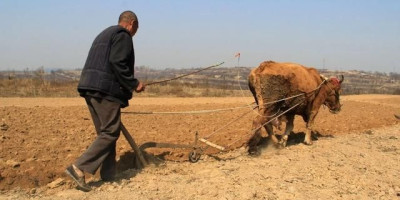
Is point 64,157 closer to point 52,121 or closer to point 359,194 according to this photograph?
point 52,121

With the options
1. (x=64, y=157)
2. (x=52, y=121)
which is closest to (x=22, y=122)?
(x=52, y=121)

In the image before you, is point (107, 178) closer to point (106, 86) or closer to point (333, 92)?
point (106, 86)

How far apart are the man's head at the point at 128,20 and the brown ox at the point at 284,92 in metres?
3.02

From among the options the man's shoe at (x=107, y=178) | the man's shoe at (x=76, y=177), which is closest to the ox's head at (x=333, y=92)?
the man's shoe at (x=107, y=178)

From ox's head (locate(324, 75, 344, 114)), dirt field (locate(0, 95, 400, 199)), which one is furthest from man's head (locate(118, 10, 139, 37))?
ox's head (locate(324, 75, 344, 114))

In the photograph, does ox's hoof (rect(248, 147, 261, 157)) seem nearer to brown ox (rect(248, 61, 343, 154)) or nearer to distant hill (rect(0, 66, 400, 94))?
brown ox (rect(248, 61, 343, 154))

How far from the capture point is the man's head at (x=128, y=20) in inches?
232

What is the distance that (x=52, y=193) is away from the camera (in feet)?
18.3

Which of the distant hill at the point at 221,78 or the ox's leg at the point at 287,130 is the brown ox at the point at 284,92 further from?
the distant hill at the point at 221,78

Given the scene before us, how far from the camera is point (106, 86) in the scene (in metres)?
5.56

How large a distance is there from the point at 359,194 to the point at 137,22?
3.92 meters

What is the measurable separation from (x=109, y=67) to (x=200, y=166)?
2462 mm

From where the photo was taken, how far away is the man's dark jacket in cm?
554

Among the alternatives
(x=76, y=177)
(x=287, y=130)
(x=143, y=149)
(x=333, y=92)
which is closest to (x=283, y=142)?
(x=287, y=130)
